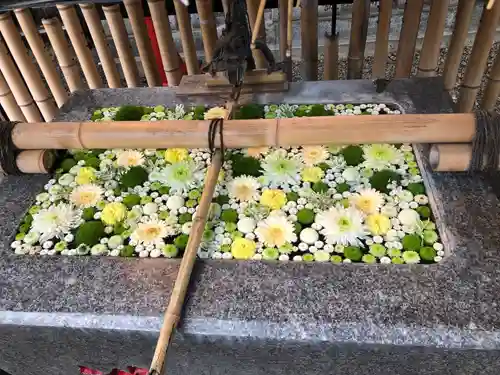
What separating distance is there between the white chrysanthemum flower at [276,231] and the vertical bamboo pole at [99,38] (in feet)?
4.64

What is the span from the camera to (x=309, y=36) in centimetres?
206

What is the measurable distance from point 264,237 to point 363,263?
0.25 meters

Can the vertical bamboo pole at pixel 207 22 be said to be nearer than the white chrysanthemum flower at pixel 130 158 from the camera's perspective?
No

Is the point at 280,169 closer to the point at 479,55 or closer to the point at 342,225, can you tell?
the point at 342,225

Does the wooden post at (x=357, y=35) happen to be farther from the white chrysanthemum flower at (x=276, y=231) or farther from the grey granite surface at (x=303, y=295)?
the white chrysanthemum flower at (x=276, y=231)

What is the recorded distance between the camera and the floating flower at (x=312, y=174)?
51.5 inches

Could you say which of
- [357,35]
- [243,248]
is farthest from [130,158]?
[357,35]

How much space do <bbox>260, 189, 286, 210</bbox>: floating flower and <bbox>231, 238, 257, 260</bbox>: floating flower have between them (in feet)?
0.44

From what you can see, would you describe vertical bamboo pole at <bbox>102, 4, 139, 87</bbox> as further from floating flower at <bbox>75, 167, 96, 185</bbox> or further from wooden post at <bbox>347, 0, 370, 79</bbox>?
wooden post at <bbox>347, 0, 370, 79</bbox>

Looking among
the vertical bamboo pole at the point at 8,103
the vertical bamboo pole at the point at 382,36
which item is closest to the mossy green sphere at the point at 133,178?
the vertical bamboo pole at the point at 382,36

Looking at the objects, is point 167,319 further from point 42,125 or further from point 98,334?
point 42,125

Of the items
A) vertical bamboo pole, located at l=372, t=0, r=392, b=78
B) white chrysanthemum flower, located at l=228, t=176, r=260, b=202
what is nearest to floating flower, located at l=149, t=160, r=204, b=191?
white chrysanthemum flower, located at l=228, t=176, r=260, b=202

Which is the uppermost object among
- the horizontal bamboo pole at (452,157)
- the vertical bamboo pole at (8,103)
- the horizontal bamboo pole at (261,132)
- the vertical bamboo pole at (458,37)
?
the horizontal bamboo pole at (261,132)

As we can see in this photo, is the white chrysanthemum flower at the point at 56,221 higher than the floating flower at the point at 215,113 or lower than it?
lower
